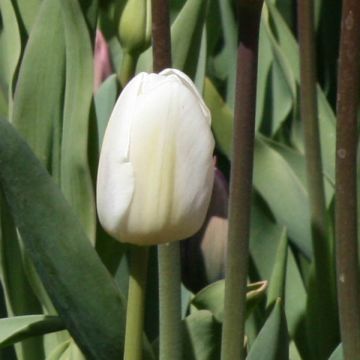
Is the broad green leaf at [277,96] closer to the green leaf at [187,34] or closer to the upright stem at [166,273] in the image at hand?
the green leaf at [187,34]

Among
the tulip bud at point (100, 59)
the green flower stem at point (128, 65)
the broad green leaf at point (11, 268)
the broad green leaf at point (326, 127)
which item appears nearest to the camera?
the green flower stem at point (128, 65)

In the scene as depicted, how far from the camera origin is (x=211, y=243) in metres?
1.22

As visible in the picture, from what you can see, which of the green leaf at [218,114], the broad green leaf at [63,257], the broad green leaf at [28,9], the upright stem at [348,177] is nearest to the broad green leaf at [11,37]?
the broad green leaf at [28,9]

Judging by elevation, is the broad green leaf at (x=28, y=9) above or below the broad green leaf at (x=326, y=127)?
above

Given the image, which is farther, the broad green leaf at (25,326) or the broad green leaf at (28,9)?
the broad green leaf at (28,9)

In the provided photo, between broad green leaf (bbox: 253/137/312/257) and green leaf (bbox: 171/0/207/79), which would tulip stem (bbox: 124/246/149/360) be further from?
broad green leaf (bbox: 253/137/312/257)

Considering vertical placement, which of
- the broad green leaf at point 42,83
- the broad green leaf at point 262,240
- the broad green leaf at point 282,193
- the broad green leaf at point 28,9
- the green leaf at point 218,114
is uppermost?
the broad green leaf at point 28,9

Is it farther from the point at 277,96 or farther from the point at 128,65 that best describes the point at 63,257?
the point at 277,96

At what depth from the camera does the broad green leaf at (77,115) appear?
1.16m

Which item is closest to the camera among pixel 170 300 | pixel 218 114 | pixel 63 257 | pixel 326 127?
pixel 170 300

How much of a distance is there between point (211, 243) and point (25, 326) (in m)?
0.28

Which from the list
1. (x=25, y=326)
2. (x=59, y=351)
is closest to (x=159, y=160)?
(x=25, y=326)

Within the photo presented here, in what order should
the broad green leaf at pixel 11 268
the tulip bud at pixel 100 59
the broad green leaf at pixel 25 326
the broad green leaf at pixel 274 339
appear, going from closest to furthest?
1. the broad green leaf at pixel 274 339
2. the broad green leaf at pixel 25 326
3. the broad green leaf at pixel 11 268
4. the tulip bud at pixel 100 59

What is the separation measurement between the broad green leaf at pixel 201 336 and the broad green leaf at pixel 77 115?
0.75 feet
